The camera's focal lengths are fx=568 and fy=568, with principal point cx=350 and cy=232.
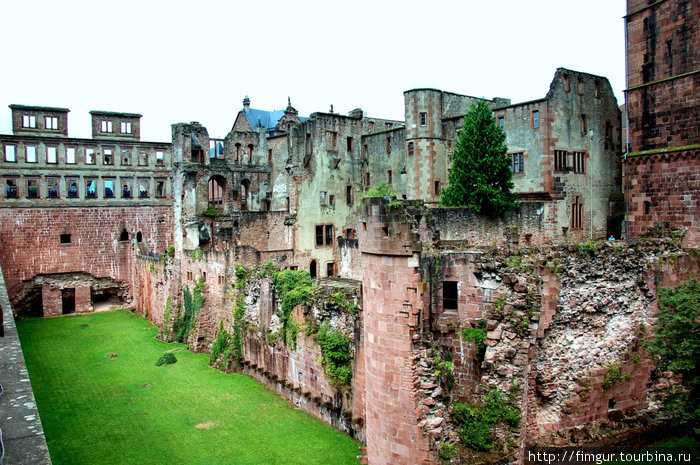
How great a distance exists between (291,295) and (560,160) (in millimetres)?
17214

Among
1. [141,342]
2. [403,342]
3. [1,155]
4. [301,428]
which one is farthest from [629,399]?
[1,155]

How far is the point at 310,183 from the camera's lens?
3688cm

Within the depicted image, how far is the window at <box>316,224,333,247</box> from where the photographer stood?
37.3m

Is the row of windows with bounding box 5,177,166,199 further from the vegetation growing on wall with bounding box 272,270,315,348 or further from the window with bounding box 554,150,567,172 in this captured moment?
the window with bounding box 554,150,567,172

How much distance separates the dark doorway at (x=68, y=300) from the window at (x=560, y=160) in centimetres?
3334

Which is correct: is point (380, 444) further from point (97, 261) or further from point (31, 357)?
point (97, 261)

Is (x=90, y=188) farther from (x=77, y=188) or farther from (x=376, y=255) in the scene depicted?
(x=376, y=255)

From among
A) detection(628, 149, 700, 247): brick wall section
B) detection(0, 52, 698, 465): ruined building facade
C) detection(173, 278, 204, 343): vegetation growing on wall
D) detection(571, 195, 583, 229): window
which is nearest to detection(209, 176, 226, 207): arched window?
detection(0, 52, 698, 465): ruined building facade

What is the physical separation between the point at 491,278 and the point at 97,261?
116 feet

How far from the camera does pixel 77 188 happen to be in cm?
4141

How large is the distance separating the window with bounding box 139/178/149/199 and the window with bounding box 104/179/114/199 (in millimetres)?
2016

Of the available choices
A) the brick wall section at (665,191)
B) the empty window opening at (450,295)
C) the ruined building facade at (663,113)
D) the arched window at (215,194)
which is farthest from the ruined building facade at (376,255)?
the brick wall section at (665,191)

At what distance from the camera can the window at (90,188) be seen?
41656 mm

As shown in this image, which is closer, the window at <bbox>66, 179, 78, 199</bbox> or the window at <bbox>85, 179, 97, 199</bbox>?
the window at <bbox>66, 179, 78, 199</bbox>
